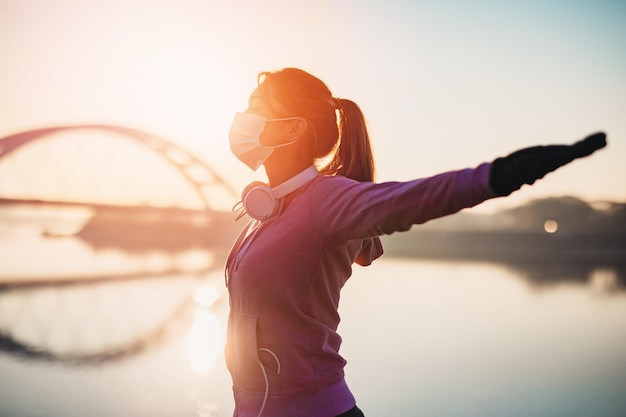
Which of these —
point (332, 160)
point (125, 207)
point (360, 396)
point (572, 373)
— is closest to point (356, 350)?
point (360, 396)

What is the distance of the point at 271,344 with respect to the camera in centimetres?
147

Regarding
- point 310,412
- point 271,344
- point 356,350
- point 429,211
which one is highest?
point 429,211

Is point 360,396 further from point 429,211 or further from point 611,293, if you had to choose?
point 611,293

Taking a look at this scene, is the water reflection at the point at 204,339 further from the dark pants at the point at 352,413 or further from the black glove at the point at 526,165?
the black glove at the point at 526,165

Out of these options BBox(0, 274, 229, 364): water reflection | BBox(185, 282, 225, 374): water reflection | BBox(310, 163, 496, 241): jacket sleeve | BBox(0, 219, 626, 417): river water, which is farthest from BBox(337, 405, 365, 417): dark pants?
BBox(0, 274, 229, 364): water reflection

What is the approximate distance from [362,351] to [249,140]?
286 inches

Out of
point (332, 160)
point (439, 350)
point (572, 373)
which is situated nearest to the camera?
point (332, 160)

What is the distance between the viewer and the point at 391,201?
1.20 m

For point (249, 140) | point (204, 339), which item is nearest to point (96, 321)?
point (204, 339)

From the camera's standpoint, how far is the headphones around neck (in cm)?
153

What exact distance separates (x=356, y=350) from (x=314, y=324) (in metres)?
7.38

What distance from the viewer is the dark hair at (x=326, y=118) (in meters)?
1.62

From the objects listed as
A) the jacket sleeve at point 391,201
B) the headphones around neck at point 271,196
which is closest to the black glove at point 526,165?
the jacket sleeve at point 391,201

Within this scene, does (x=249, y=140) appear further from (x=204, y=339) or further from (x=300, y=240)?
(x=204, y=339)
